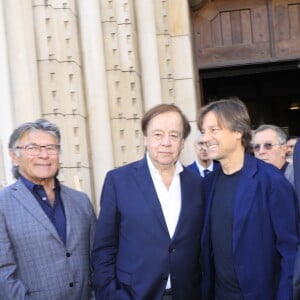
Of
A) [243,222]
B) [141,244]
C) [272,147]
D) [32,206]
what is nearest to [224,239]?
[243,222]

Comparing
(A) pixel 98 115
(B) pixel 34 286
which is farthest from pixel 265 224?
(A) pixel 98 115

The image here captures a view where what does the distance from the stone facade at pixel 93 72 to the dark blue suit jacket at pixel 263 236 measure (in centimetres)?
207

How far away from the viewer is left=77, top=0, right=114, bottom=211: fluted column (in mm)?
5148

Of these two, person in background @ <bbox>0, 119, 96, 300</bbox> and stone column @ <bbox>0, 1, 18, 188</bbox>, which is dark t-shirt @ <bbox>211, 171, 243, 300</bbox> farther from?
stone column @ <bbox>0, 1, 18, 188</bbox>

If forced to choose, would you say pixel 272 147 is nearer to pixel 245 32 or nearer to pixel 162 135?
pixel 162 135

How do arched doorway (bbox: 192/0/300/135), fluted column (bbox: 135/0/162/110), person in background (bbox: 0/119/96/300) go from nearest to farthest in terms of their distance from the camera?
person in background (bbox: 0/119/96/300), fluted column (bbox: 135/0/162/110), arched doorway (bbox: 192/0/300/135)

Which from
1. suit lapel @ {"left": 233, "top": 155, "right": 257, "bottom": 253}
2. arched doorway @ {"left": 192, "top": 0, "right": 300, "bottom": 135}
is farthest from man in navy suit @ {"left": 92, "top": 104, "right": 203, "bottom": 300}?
arched doorway @ {"left": 192, "top": 0, "right": 300, "bottom": 135}

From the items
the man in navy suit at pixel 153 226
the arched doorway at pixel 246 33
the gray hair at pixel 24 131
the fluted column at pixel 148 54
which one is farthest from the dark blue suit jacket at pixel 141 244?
the arched doorway at pixel 246 33

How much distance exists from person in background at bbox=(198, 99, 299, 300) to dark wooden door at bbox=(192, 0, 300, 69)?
342 cm

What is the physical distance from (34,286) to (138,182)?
68cm

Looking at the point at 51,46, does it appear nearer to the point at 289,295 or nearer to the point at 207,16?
the point at 207,16

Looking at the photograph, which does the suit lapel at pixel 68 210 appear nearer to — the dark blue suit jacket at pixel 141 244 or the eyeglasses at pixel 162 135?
the dark blue suit jacket at pixel 141 244

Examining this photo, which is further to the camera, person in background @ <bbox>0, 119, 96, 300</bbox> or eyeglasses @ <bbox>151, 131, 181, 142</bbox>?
eyeglasses @ <bbox>151, 131, 181, 142</bbox>

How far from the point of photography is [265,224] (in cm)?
276
